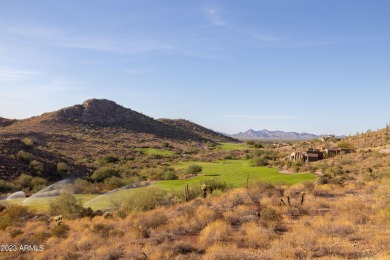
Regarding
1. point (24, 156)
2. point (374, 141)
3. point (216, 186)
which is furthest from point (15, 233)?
point (374, 141)

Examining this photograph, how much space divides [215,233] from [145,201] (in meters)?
8.77

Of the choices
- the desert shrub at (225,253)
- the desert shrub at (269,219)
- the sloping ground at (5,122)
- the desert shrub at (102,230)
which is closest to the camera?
the desert shrub at (225,253)

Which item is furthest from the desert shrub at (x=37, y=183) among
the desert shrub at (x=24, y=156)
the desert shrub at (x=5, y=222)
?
the desert shrub at (x=5, y=222)

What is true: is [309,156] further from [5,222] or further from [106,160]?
[5,222]

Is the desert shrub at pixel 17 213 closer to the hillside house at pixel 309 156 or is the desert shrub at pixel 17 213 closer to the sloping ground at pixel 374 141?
the hillside house at pixel 309 156

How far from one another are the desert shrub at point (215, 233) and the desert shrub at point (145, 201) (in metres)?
7.23

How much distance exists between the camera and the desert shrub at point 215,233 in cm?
1251

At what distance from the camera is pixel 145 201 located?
20.9 meters

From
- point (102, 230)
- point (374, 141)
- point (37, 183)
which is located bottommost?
point (37, 183)

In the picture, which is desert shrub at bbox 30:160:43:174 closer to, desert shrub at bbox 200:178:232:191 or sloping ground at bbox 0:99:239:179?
sloping ground at bbox 0:99:239:179

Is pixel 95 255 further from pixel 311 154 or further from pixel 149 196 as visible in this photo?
pixel 311 154

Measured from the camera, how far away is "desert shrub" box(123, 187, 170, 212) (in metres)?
20.8

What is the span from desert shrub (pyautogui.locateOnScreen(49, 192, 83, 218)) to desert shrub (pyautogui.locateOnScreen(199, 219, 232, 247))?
10.6 metres

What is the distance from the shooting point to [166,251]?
11508mm
